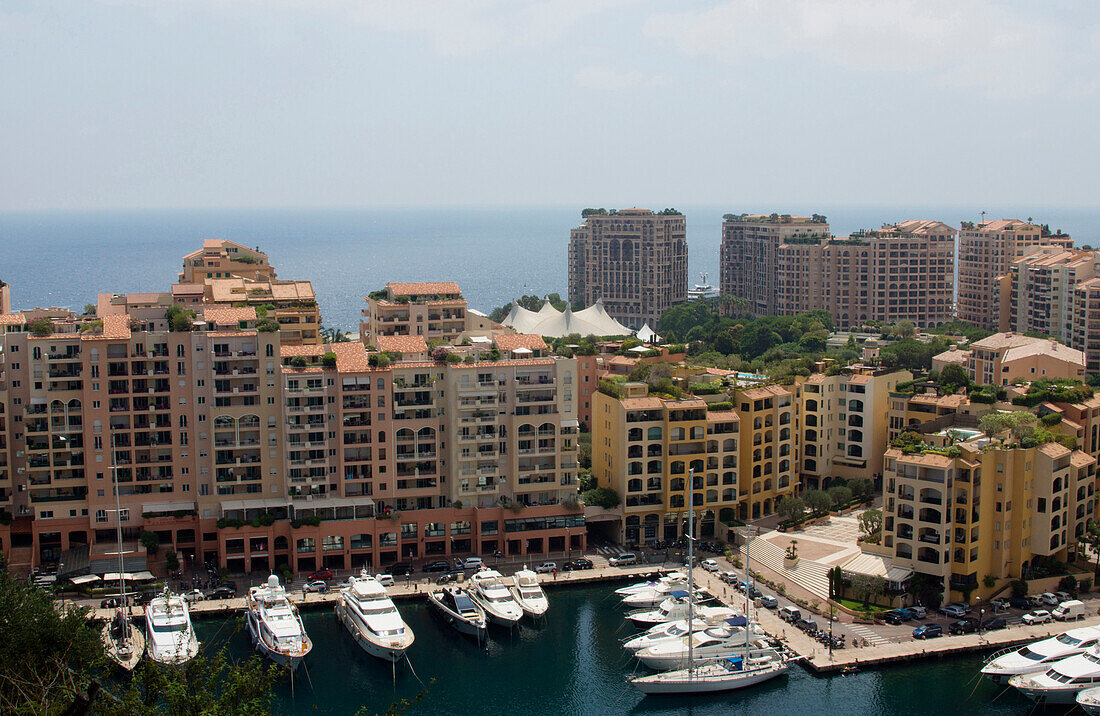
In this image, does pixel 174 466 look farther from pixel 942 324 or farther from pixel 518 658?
pixel 942 324

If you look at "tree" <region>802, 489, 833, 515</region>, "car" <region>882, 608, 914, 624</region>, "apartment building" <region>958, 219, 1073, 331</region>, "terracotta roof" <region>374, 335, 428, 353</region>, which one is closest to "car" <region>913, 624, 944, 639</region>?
"car" <region>882, 608, 914, 624</region>

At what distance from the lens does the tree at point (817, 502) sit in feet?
245

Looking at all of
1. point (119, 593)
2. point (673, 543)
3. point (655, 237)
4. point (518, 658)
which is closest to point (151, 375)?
point (119, 593)

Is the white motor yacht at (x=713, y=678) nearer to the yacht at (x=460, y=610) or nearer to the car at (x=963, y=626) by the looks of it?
the yacht at (x=460, y=610)

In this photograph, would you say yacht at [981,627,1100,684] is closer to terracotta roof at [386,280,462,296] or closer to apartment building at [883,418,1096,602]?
apartment building at [883,418,1096,602]

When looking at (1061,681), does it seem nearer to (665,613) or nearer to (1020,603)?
(1020,603)

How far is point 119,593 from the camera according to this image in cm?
6306

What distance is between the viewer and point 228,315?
6969 cm

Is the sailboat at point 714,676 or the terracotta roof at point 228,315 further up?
the terracotta roof at point 228,315

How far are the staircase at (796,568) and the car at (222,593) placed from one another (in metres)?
28.8

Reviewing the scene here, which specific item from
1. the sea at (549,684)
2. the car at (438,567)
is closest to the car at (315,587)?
the sea at (549,684)

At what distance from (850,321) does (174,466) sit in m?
105

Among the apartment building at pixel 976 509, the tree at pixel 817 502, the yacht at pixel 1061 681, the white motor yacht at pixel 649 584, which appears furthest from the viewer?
the tree at pixel 817 502

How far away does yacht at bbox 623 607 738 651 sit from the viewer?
5819cm
